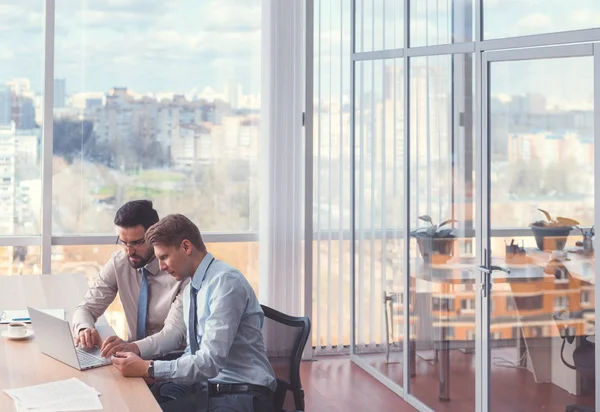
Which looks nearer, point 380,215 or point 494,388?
point 494,388

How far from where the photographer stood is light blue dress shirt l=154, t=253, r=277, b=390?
9.34 ft

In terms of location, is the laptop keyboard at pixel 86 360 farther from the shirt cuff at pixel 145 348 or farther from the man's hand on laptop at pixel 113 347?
the shirt cuff at pixel 145 348

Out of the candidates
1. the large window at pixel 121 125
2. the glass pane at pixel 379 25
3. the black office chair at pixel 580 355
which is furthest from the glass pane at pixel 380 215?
the black office chair at pixel 580 355

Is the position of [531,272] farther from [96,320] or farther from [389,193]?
[96,320]

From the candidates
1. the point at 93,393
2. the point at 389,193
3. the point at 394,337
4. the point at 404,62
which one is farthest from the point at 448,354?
the point at 93,393

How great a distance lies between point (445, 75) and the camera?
4.52 metres

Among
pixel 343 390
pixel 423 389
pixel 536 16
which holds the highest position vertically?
pixel 536 16

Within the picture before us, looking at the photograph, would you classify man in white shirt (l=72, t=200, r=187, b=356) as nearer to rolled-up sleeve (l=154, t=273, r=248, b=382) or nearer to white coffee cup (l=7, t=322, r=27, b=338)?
white coffee cup (l=7, t=322, r=27, b=338)

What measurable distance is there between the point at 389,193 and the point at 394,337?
93 cm

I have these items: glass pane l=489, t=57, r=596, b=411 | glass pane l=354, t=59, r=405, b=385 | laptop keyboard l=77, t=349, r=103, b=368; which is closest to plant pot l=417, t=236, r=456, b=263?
glass pane l=354, t=59, r=405, b=385

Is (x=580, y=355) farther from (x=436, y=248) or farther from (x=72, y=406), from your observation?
(x=72, y=406)

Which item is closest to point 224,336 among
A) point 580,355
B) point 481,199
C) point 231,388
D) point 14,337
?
point 231,388

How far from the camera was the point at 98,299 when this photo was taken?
3711mm

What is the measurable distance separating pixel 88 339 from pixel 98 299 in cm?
47
